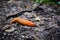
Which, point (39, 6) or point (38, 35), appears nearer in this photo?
point (38, 35)

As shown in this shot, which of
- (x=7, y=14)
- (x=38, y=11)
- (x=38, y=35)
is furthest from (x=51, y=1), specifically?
(x=38, y=35)

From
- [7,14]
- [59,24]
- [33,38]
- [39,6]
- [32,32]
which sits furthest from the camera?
[39,6]

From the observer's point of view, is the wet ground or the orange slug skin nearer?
the wet ground

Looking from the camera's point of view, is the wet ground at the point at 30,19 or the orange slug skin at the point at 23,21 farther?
the orange slug skin at the point at 23,21

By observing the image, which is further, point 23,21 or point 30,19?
point 30,19

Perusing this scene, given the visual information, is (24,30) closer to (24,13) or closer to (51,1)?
(24,13)

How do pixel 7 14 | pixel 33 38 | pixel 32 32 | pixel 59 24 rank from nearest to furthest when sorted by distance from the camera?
1. pixel 33 38
2. pixel 32 32
3. pixel 59 24
4. pixel 7 14

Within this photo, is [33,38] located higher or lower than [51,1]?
lower

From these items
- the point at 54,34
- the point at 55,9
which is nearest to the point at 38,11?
the point at 55,9
